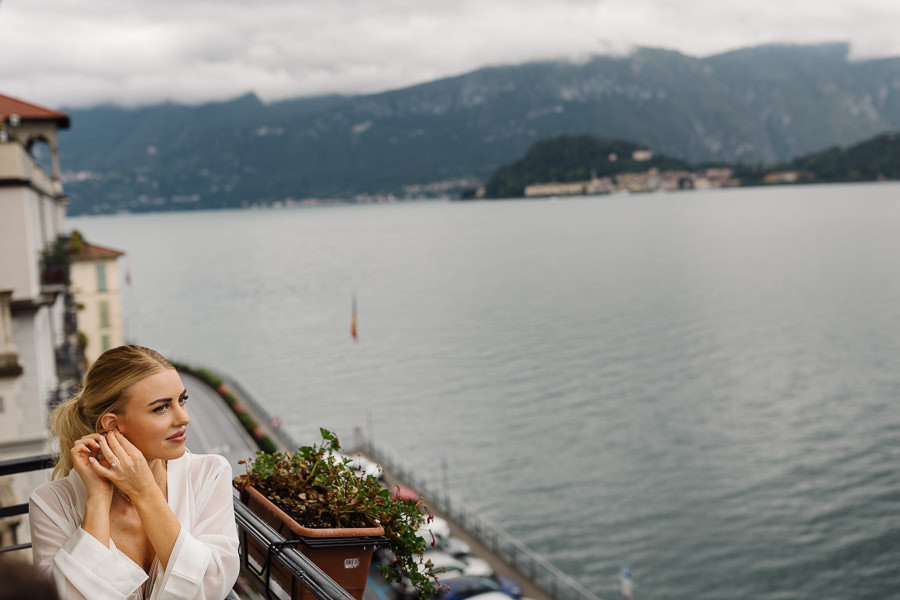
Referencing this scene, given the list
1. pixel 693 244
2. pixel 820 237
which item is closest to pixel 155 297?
pixel 693 244

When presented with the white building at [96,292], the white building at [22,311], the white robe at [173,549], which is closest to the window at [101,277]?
the white building at [96,292]

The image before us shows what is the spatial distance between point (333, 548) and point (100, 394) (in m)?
1.11

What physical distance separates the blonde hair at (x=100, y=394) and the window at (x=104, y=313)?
38.9 m

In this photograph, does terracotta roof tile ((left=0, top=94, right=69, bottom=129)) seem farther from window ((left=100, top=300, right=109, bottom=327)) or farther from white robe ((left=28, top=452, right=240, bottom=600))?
white robe ((left=28, top=452, right=240, bottom=600))

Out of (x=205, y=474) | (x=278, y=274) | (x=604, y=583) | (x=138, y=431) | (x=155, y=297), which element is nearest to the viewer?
(x=138, y=431)

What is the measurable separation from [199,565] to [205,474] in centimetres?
33

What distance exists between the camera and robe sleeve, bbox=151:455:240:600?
232 centimetres

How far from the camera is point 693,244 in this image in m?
146

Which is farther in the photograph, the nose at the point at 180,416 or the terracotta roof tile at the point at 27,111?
the terracotta roof tile at the point at 27,111

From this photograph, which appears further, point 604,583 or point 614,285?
point 614,285

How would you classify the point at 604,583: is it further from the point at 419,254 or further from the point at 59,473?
the point at 419,254

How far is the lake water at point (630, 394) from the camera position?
101 feet

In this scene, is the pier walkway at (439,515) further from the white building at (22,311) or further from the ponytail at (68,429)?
the ponytail at (68,429)

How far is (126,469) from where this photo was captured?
2.32 meters
